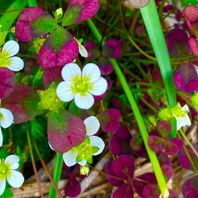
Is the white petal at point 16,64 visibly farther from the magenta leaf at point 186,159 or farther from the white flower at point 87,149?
the magenta leaf at point 186,159

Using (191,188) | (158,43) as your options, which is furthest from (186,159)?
(158,43)

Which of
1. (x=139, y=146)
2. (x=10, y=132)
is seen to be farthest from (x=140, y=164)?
(x=10, y=132)

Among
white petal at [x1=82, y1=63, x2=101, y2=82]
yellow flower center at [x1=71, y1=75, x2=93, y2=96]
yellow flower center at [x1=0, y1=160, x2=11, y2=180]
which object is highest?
white petal at [x1=82, y1=63, x2=101, y2=82]

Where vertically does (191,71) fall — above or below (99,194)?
above

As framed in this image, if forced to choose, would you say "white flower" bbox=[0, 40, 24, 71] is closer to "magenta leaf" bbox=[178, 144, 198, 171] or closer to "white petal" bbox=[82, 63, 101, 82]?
"white petal" bbox=[82, 63, 101, 82]

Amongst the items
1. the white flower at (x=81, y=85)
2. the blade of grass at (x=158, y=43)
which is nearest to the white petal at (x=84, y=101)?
the white flower at (x=81, y=85)

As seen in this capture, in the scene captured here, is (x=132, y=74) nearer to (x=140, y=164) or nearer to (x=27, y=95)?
(x=140, y=164)

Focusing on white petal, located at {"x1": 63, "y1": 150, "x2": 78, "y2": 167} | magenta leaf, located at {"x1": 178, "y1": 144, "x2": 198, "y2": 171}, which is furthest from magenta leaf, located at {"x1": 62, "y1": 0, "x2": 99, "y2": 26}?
magenta leaf, located at {"x1": 178, "y1": 144, "x2": 198, "y2": 171}
